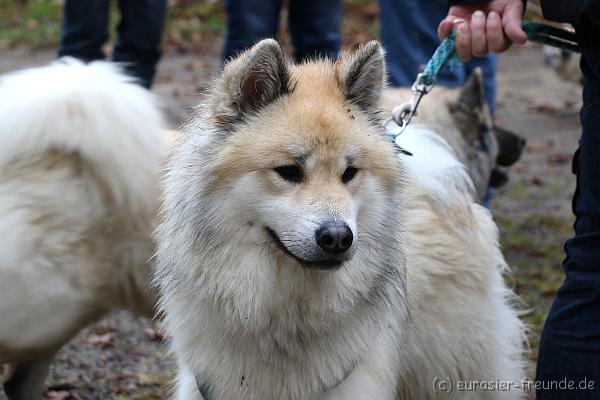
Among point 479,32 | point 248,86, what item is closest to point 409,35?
point 479,32

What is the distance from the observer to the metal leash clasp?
307 centimetres

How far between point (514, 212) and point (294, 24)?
1858mm

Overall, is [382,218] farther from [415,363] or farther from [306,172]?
[415,363]

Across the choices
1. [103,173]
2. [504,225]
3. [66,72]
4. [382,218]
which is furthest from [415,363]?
[504,225]

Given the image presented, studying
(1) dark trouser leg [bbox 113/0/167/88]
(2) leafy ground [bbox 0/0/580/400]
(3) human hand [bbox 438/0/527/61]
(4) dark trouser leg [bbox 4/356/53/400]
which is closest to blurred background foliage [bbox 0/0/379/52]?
(2) leafy ground [bbox 0/0/580/400]

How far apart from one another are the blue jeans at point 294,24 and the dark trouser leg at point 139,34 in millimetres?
398

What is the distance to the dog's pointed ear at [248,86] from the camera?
254 centimetres

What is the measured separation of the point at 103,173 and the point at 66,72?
1.46ft

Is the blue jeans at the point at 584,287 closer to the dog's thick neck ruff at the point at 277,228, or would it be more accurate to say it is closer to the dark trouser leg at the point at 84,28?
the dog's thick neck ruff at the point at 277,228

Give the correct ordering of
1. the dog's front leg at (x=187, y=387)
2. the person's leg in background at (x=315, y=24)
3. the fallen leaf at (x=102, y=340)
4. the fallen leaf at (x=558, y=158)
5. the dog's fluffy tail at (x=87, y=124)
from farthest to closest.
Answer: the fallen leaf at (x=558, y=158) → the person's leg in background at (x=315, y=24) → the fallen leaf at (x=102, y=340) → the dog's fluffy tail at (x=87, y=124) → the dog's front leg at (x=187, y=387)

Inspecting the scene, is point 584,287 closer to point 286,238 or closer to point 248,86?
point 286,238

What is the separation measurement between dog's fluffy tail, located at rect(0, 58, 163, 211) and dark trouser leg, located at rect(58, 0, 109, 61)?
1.69 metres

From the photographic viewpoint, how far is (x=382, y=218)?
2.65m

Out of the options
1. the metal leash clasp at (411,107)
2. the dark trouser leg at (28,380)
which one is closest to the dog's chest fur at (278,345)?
the metal leash clasp at (411,107)
